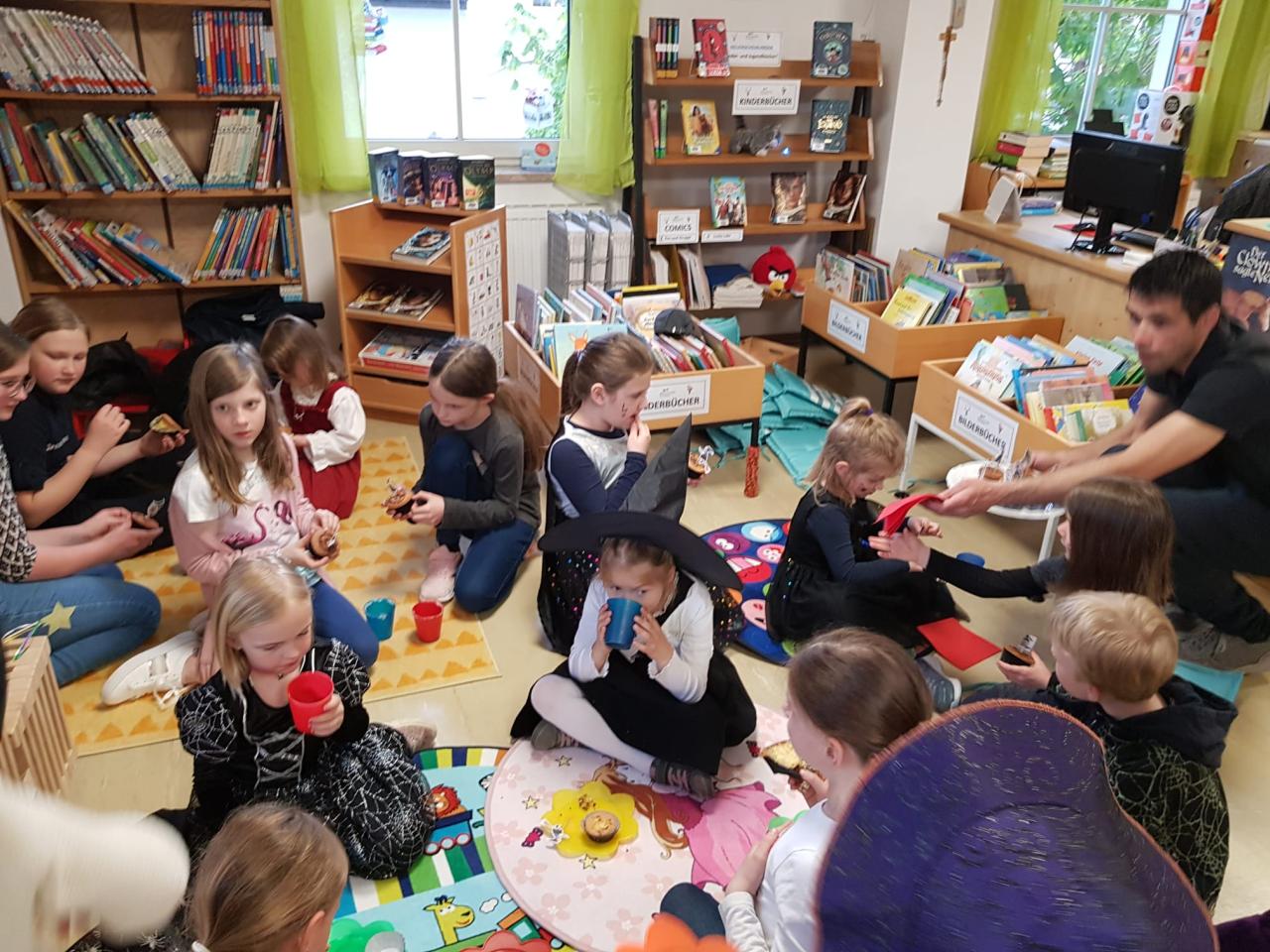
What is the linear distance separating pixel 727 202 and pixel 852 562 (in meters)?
2.77

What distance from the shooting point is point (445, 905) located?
1903 mm

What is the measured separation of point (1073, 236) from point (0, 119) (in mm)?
4553

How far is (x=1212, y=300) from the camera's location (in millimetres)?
2465

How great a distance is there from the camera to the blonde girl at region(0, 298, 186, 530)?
2578 millimetres

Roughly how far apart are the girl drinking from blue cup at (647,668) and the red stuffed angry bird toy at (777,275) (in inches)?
118

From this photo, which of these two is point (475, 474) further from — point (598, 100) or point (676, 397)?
point (598, 100)

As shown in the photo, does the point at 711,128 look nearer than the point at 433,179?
No

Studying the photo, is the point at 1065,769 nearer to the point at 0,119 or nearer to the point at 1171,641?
the point at 1171,641

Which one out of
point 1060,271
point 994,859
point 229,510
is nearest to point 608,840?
point 229,510

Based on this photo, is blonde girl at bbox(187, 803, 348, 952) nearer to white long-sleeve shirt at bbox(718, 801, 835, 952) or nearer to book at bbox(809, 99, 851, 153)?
white long-sleeve shirt at bbox(718, 801, 835, 952)

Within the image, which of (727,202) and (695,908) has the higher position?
(727,202)

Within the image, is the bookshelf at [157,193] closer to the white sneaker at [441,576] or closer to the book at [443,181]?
the book at [443,181]

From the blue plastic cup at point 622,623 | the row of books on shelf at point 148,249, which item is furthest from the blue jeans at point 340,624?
the row of books on shelf at point 148,249

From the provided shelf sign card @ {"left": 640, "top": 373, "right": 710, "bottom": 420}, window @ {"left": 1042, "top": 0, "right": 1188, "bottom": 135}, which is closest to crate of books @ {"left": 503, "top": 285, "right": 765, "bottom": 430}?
shelf sign card @ {"left": 640, "top": 373, "right": 710, "bottom": 420}
